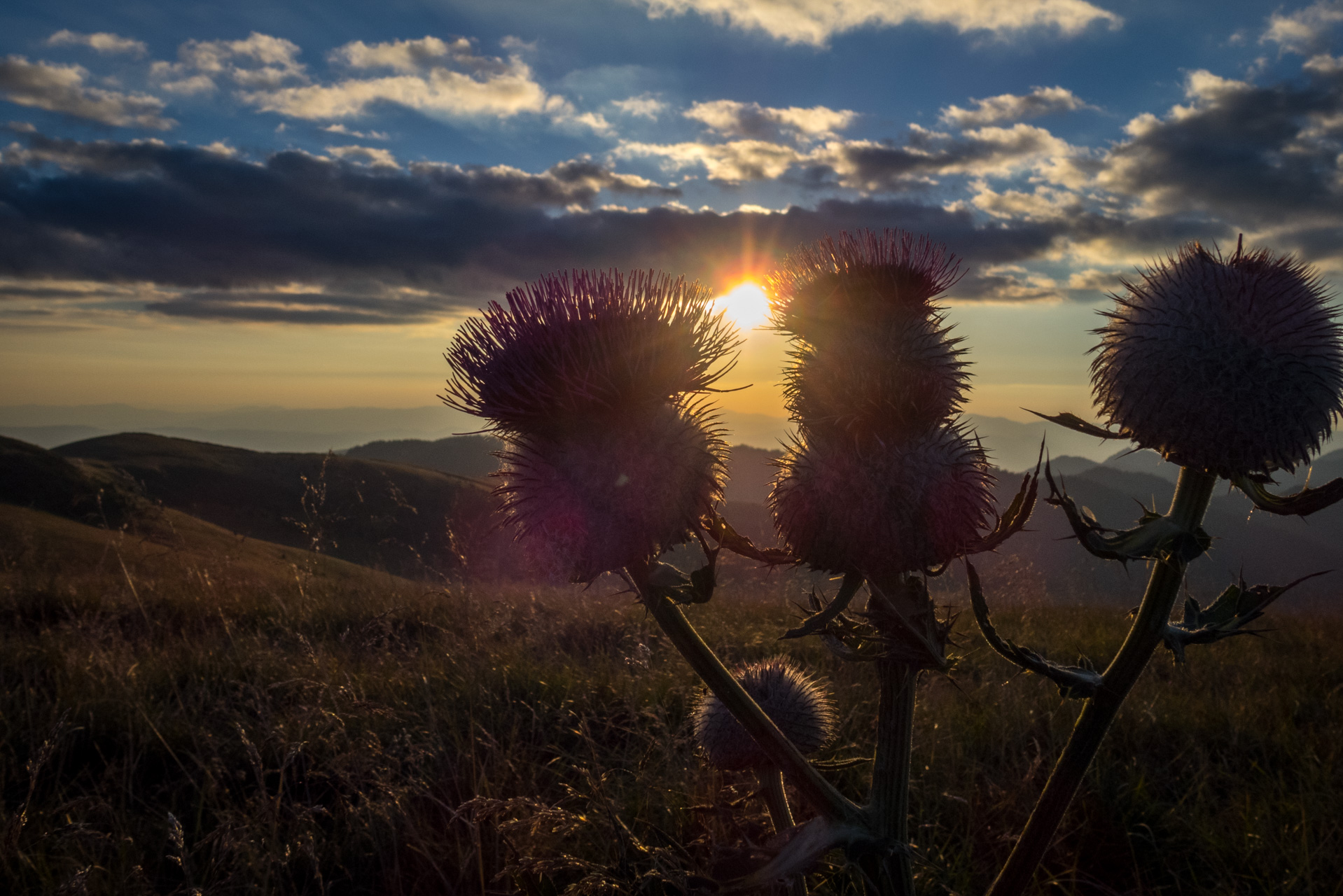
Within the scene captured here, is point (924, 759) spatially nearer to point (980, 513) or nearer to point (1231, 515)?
point (980, 513)

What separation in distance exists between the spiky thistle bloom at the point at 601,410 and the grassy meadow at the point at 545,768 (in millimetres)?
1131

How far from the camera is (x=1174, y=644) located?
2.55 m

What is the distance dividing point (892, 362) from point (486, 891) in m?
3.38

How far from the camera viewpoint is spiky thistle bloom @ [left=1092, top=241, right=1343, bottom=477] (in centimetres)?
272

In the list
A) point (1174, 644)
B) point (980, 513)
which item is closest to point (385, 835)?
point (980, 513)

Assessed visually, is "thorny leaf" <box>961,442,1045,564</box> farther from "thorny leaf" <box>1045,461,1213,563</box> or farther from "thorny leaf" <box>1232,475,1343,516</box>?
"thorny leaf" <box>1232,475,1343,516</box>

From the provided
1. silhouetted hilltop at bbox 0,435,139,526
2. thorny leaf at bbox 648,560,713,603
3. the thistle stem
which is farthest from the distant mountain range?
the thistle stem

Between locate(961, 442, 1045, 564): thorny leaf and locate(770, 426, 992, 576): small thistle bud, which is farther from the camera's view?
locate(770, 426, 992, 576): small thistle bud

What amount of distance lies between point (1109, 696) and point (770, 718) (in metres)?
1.28

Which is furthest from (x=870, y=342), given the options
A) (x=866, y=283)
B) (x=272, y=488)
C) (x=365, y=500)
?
(x=272, y=488)

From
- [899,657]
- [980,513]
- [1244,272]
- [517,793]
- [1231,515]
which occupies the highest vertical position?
[1244,272]

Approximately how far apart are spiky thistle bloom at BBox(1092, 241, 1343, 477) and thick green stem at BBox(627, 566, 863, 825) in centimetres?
174

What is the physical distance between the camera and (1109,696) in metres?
2.63

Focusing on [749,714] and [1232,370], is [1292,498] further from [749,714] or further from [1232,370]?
[749,714]
